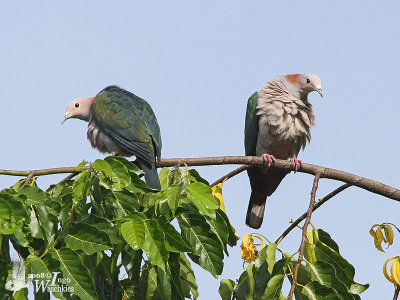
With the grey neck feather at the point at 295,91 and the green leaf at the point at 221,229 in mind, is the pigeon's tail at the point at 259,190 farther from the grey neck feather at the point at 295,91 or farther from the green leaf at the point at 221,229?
the green leaf at the point at 221,229

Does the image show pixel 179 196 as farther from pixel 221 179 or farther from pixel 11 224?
pixel 221 179

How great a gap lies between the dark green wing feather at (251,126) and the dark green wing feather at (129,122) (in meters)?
0.84

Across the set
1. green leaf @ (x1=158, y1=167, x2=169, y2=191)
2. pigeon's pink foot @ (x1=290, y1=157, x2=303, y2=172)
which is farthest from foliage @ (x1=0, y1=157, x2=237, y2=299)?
pigeon's pink foot @ (x1=290, y1=157, x2=303, y2=172)

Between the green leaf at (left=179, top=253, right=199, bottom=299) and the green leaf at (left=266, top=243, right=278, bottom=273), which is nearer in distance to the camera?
the green leaf at (left=266, top=243, right=278, bottom=273)

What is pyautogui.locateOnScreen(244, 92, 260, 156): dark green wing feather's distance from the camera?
5453mm

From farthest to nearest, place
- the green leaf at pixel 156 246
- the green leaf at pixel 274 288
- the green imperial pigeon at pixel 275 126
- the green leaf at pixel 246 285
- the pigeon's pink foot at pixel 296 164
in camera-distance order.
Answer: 1. the green imperial pigeon at pixel 275 126
2. the pigeon's pink foot at pixel 296 164
3. the green leaf at pixel 246 285
4. the green leaf at pixel 274 288
5. the green leaf at pixel 156 246

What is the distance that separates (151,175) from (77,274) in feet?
8.30

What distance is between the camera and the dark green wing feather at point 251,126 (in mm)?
5453

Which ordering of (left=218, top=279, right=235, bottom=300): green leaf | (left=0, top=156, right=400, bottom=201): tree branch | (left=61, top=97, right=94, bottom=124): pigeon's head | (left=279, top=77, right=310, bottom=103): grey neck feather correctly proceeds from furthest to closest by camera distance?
1. (left=61, top=97, right=94, bottom=124): pigeon's head
2. (left=279, top=77, right=310, bottom=103): grey neck feather
3. (left=0, top=156, right=400, bottom=201): tree branch
4. (left=218, top=279, right=235, bottom=300): green leaf

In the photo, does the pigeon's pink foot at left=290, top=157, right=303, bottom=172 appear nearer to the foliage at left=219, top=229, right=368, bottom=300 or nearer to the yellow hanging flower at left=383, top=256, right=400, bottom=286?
the foliage at left=219, top=229, right=368, bottom=300

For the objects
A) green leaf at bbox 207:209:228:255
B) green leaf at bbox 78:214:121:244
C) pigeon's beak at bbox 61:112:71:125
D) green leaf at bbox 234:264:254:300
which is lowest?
green leaf at bbox 234:264:254:300

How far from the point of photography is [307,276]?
2.75 meters

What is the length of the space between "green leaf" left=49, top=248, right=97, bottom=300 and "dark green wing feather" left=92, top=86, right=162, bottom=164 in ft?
8.46

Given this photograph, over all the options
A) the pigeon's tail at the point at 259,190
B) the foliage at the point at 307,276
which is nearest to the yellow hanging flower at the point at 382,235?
the foliage at the point at 307,276
